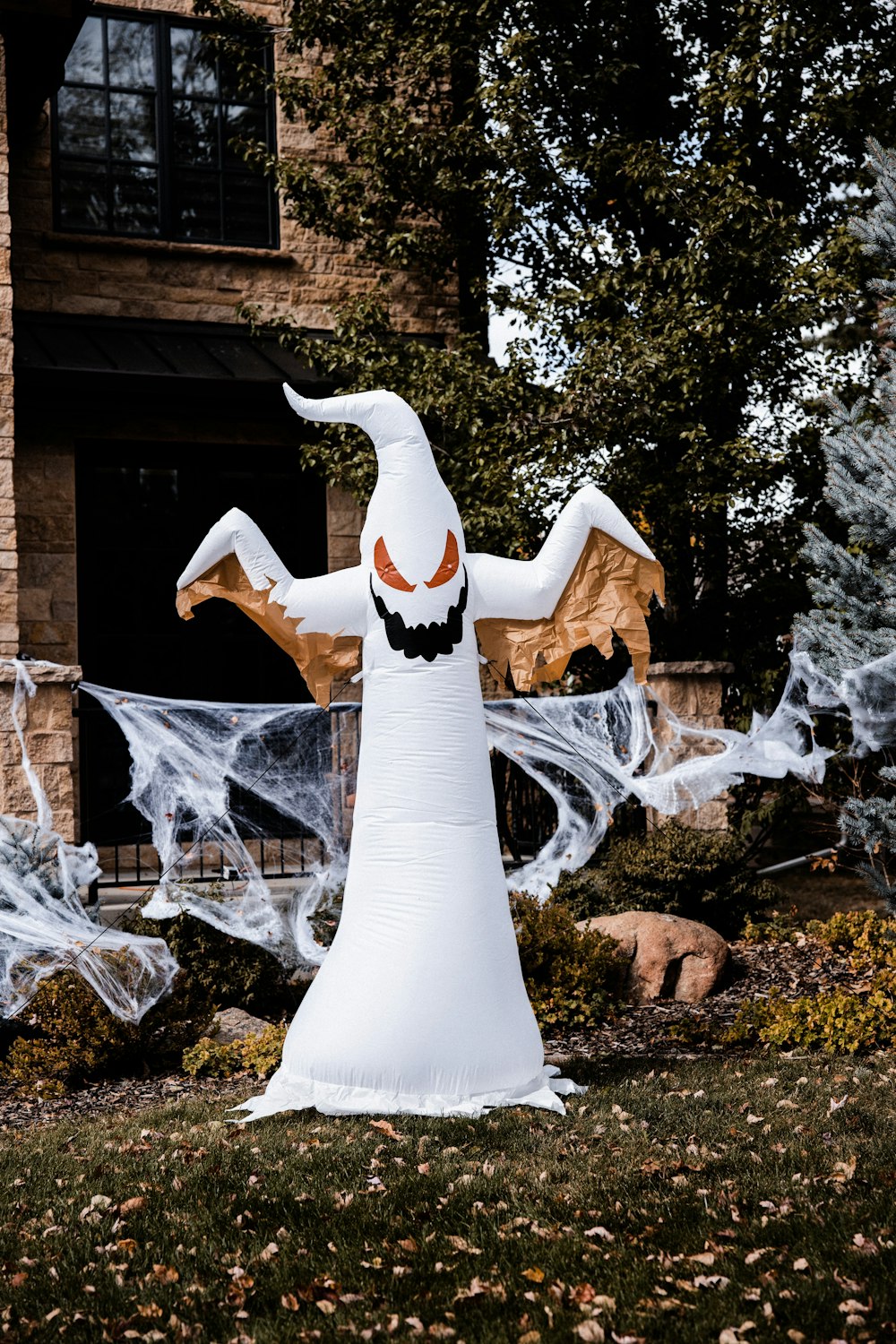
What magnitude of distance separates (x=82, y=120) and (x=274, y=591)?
7.61 meters

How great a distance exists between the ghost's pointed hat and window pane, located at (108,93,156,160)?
7166 millimetres

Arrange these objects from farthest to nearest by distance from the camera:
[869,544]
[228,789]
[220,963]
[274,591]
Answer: [869,544]
[220,963]
[228,789]
[274,591]

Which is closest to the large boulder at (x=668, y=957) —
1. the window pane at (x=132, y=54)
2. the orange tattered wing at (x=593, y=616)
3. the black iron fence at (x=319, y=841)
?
the black iron fence at (x=319, y=841)

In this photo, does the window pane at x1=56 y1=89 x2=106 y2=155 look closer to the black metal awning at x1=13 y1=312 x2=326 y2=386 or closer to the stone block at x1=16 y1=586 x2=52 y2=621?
the black metal awning at x1=13 y1=312 x2=326 y2=386

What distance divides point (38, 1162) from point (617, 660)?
7.15 metres

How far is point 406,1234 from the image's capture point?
4160mm

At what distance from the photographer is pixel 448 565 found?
18.0 ft

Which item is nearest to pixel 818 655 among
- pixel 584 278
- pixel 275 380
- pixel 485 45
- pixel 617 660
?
pixel 617 660

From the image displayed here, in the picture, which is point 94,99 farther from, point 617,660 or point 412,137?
point 617,660

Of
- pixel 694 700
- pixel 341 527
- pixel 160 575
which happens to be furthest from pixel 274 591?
pixel 341 527

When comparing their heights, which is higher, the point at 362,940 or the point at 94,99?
the point at 94,99

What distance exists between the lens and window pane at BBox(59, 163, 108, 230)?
11.2 meters

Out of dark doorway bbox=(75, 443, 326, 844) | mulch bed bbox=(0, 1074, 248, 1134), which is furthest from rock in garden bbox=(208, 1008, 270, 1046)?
dark doorway bbox=(75, 443, 326, 844)

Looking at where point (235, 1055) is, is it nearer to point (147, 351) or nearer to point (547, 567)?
point (547, 567)
